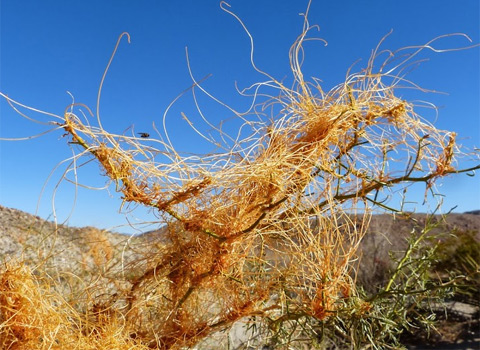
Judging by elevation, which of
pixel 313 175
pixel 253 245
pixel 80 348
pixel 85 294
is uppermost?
pixel 313 175

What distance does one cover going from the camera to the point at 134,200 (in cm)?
109

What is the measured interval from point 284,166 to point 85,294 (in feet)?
2.21

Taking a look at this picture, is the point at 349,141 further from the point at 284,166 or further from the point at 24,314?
the point at 24,314

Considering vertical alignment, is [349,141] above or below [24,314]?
above

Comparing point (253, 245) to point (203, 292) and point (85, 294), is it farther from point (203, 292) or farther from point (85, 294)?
point (85, 294)

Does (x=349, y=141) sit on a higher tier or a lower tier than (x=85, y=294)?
higher

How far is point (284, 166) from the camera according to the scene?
1229 millimetres

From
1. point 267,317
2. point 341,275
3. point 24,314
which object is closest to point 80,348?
point 24,314

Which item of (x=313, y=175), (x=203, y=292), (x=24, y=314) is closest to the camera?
(x=24, y=314)

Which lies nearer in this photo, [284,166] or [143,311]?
[284,166]

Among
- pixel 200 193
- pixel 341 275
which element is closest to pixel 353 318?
pixel 341 275

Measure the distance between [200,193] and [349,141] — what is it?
479mm

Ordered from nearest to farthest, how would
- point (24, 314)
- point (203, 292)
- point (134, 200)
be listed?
1. point (134, 200)
2. point (24, 314)
3. point (203, 292)

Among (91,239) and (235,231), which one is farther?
(91,239)
